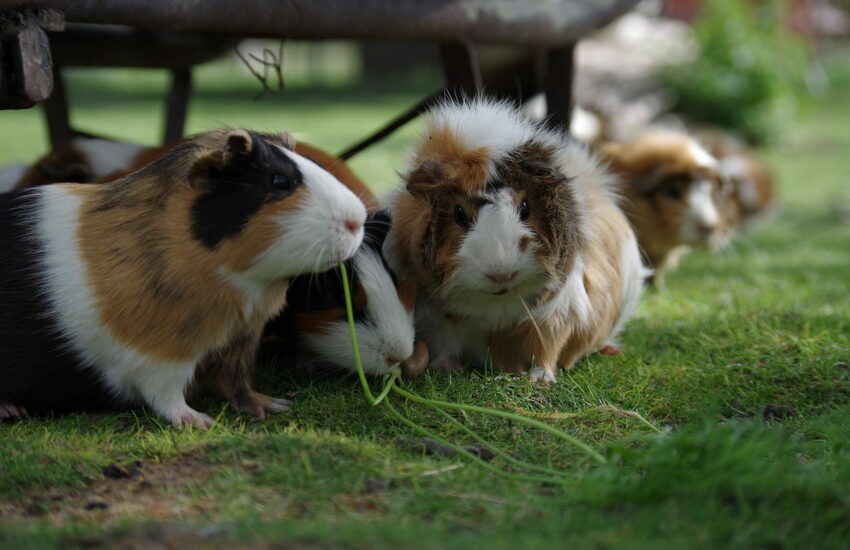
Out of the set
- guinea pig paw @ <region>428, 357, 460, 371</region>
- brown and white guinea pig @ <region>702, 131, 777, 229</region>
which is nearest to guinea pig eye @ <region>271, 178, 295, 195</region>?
guinea pig paw @ <region>428, 357, 460, 371</region>

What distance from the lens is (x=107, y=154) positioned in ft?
11.6

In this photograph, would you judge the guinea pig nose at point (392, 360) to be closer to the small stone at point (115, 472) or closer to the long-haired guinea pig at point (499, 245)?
the long-haired guinea pig at point (499, 245)

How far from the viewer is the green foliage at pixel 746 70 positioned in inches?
397

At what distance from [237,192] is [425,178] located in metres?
0.57

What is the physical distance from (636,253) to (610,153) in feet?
6.07

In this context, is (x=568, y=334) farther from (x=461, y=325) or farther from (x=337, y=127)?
(x=337, y=127)

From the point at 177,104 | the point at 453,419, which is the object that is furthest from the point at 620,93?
the point at 453,419

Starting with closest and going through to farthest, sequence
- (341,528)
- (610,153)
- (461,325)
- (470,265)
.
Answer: (341,528) → (470,265) → (461,325) → (610,153)

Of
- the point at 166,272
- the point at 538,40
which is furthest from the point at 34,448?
the point at 538,40

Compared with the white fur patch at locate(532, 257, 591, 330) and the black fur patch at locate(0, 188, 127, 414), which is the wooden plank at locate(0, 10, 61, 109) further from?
the white fur patch at locate(532, 257, 591, 330)

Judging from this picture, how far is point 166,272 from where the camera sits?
2.17 m

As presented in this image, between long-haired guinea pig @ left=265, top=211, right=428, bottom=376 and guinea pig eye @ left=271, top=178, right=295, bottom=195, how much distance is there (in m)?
0.31

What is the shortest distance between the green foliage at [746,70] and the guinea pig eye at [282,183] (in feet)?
29.9

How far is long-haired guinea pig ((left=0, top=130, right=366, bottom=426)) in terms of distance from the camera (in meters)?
2.12
